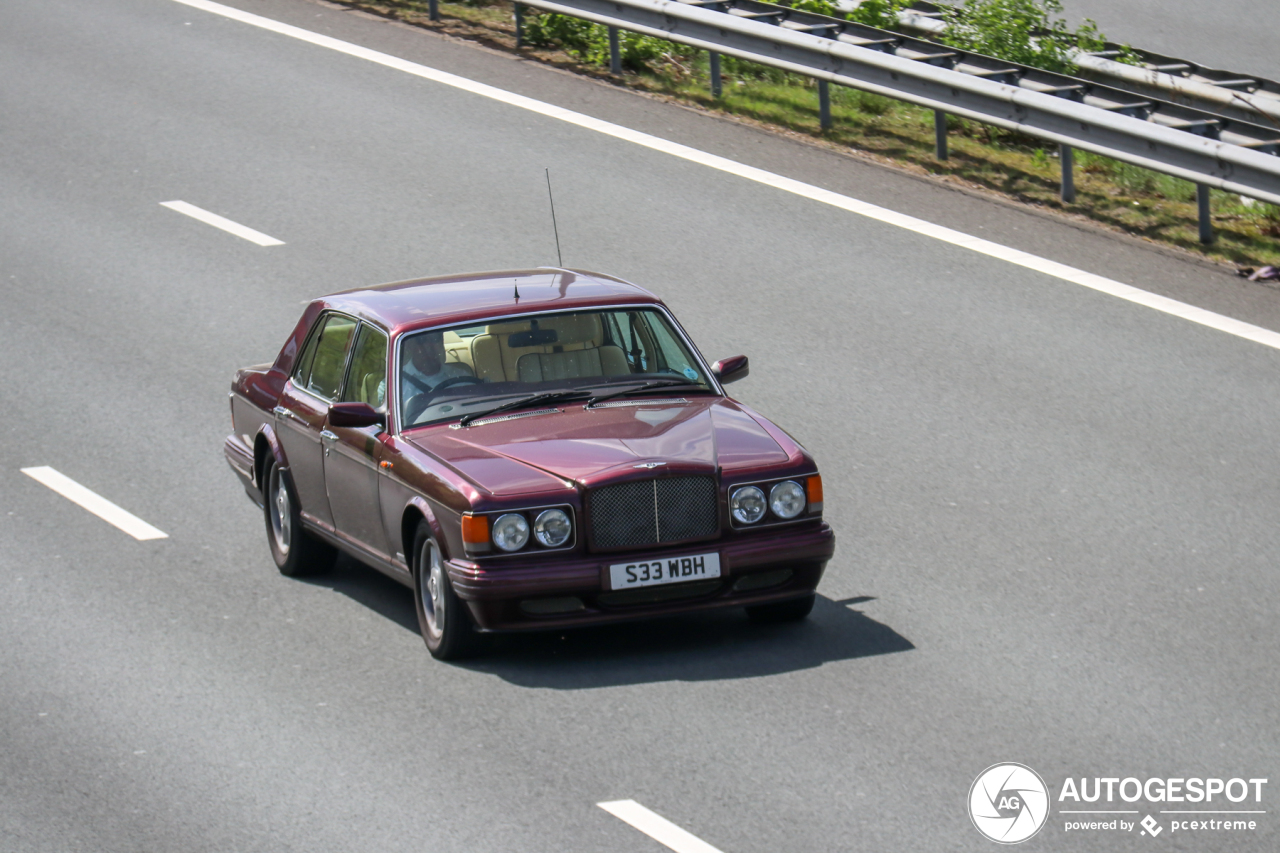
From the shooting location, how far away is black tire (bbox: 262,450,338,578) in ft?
31.0

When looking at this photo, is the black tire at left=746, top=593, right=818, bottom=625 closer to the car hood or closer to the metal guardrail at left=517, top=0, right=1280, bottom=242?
the car hood

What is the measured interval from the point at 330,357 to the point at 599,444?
2.09 meters

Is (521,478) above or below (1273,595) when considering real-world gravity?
above

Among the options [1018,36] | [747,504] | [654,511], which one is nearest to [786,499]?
[747,504]

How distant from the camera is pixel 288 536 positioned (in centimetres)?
959

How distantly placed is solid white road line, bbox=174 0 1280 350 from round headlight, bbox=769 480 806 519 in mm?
5574

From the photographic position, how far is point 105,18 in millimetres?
22172

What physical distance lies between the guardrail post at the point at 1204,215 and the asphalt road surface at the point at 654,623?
71 centimetres

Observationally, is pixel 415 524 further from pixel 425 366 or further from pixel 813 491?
pixel 813 491

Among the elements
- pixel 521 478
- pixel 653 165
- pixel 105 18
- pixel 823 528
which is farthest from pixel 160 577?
pixel 105 18

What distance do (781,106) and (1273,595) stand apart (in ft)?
35.2

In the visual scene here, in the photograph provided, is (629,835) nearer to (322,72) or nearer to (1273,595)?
(1273,595)

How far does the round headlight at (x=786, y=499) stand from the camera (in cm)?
799

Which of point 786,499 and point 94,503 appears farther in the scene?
point 94,503
